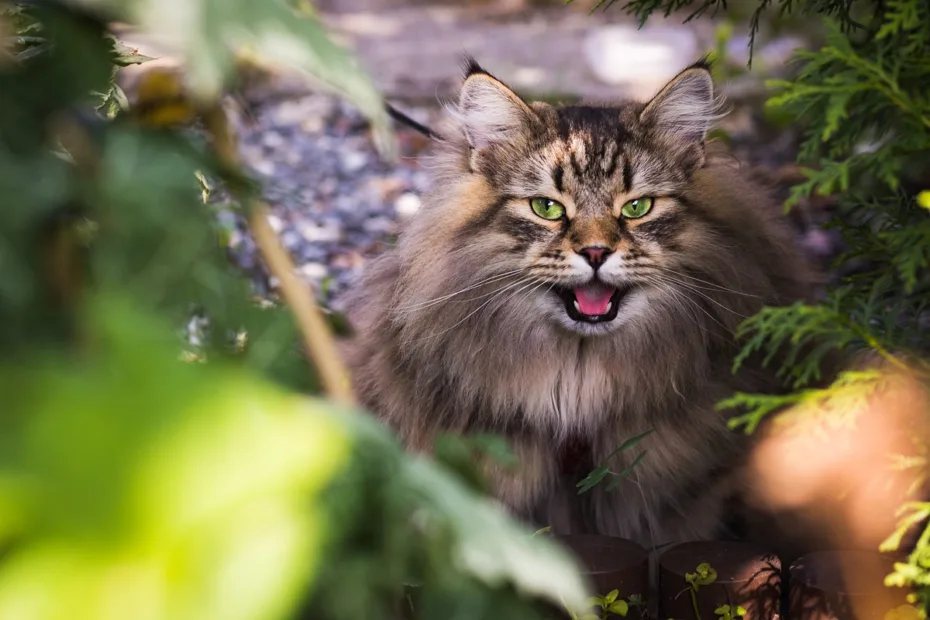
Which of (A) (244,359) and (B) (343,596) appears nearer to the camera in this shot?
(B) (343,596)

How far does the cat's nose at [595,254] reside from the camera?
2.16 m

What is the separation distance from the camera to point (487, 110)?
2.32 metres

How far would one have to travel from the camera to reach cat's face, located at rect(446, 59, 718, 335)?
2.20m

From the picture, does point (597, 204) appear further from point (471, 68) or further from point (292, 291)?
point (292, 291)

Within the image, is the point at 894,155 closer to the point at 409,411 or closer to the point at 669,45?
the point at 409,411

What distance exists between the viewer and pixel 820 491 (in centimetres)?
209

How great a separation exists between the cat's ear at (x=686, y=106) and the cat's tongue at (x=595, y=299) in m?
0.41

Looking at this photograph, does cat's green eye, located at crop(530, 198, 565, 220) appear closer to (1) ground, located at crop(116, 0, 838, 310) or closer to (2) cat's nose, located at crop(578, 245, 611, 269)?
(2) cat's nose, located at crop(578, 245, 611, 269)

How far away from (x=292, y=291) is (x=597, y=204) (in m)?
1.40

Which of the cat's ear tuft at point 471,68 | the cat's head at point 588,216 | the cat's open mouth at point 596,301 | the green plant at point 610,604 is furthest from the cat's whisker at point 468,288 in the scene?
the green plant at point 610,604

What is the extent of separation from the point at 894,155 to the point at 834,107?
0.14 meters

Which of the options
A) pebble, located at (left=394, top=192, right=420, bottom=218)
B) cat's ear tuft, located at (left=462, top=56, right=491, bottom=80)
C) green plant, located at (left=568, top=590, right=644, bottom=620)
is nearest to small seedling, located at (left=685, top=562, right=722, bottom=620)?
green plant, located at (left=568, top=590, right=644, bottom=620)

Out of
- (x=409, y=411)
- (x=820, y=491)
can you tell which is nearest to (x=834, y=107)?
(x=820, y=491)

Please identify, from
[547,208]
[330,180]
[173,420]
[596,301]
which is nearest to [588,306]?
[596,301]
